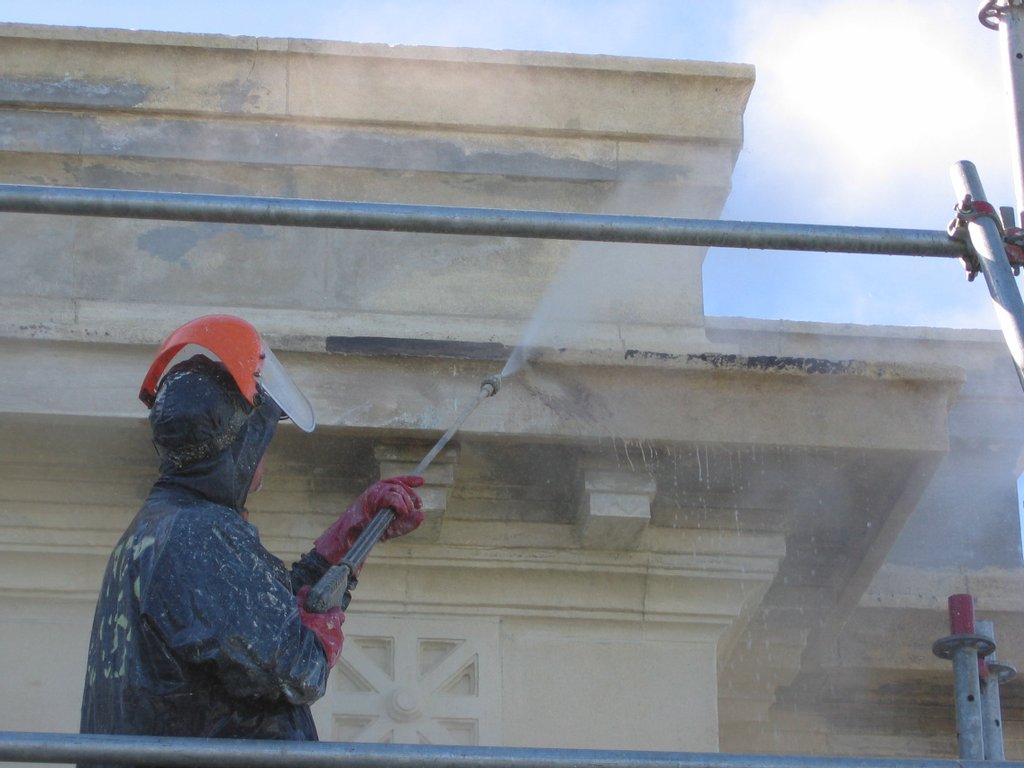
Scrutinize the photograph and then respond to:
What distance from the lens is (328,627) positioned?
5.11 metres

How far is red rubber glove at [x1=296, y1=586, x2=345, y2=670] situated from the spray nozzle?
5.76 feet

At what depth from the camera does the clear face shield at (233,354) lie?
535cm


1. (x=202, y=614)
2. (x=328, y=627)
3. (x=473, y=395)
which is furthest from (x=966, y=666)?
(x=202, y=614)

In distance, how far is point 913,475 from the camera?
285 inches

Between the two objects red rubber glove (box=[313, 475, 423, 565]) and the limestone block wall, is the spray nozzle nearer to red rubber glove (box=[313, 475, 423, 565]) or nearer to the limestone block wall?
the limestone block wall

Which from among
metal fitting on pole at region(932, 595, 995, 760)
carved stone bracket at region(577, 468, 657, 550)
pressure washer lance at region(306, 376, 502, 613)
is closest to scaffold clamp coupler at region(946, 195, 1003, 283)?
pressure washer lance at region(306, 376, 502, 613)

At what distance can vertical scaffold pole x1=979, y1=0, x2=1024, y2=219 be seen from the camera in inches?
205

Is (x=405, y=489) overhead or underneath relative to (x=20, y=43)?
underneath

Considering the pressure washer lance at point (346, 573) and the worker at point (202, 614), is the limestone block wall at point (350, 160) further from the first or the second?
the worker at point (202, 614)

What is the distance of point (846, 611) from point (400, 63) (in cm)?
261

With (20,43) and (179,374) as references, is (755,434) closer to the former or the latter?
(179,374)

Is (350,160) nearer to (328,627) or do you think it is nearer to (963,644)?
(963,644)

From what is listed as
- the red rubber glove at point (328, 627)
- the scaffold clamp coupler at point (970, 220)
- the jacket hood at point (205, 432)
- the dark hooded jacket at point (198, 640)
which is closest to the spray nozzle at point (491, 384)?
the jacket hood at point (205, 432)

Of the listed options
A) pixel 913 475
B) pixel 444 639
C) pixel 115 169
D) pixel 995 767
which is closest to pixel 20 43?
pixel 115 169
